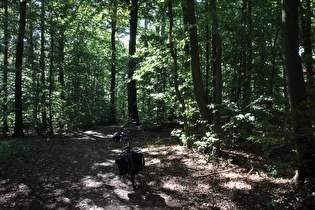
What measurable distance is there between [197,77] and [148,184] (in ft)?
12.5

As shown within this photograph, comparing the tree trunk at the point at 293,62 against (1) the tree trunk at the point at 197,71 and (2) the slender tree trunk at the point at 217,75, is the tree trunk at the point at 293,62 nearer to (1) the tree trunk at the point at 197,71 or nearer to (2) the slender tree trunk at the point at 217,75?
(2) the slender tree trunk at the point at 217,75

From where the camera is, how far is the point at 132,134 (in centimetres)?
1272

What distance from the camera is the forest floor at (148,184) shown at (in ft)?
13.8

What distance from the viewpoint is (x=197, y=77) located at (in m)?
7.14

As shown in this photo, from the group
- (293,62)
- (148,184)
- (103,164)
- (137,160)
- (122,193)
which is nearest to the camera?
(293,62)

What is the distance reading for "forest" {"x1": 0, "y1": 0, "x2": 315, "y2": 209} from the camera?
13.0 feet

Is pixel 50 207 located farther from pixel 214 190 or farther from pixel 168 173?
pixel 214 190

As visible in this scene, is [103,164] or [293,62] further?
[103,164]

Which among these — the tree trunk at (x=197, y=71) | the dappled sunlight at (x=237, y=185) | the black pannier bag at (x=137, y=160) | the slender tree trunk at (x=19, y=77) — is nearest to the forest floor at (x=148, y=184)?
the dappled sunlight at (x=237, y=185)

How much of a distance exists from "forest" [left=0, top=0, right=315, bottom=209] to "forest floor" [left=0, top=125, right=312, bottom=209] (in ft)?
1.20

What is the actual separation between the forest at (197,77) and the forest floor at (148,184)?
1.20 ft

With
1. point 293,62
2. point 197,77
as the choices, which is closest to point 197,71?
point 197,77

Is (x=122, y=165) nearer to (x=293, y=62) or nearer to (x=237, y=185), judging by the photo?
(x=237, y=185)

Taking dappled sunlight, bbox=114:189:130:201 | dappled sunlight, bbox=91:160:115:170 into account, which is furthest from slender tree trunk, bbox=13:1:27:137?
dappled sunlight, bbox=114:189:130:201
